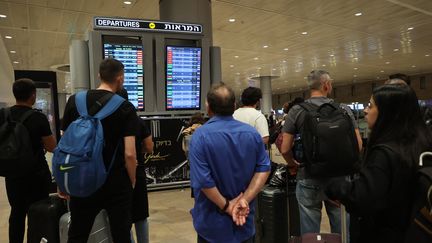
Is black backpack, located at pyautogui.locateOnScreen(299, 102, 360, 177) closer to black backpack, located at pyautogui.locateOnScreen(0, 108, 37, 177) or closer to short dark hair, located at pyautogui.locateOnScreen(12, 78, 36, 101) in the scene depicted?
black backpack, located at pyautogui.locateOnScreen(0, 108, 37, 177)

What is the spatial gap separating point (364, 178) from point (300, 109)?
4.21 ft

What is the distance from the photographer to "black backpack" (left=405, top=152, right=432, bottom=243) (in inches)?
51.4

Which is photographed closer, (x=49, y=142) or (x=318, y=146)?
(x=318, y=146)

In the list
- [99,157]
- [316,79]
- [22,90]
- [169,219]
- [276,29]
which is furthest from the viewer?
[276,29]

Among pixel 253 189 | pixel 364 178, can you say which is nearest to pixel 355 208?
pixel 364 178

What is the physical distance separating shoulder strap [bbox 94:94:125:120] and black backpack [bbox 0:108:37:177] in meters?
1.11

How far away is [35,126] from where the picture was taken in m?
2.92

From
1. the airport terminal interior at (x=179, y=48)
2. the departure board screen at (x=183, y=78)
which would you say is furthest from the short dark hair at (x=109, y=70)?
the departure board screen at (x=183, y=78)

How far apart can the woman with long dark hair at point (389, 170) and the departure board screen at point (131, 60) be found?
10.2 ft

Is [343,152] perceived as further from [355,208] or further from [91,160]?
[91,160]

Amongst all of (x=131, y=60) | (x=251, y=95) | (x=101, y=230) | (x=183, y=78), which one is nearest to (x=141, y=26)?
(x=131, y=60)

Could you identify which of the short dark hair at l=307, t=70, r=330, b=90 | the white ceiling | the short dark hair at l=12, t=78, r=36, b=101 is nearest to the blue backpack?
the short dark hair at l=12, t=78, r=36, b=101

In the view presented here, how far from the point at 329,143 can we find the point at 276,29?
9.17 m

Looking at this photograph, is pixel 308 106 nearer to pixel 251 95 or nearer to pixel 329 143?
pixel 329 143
